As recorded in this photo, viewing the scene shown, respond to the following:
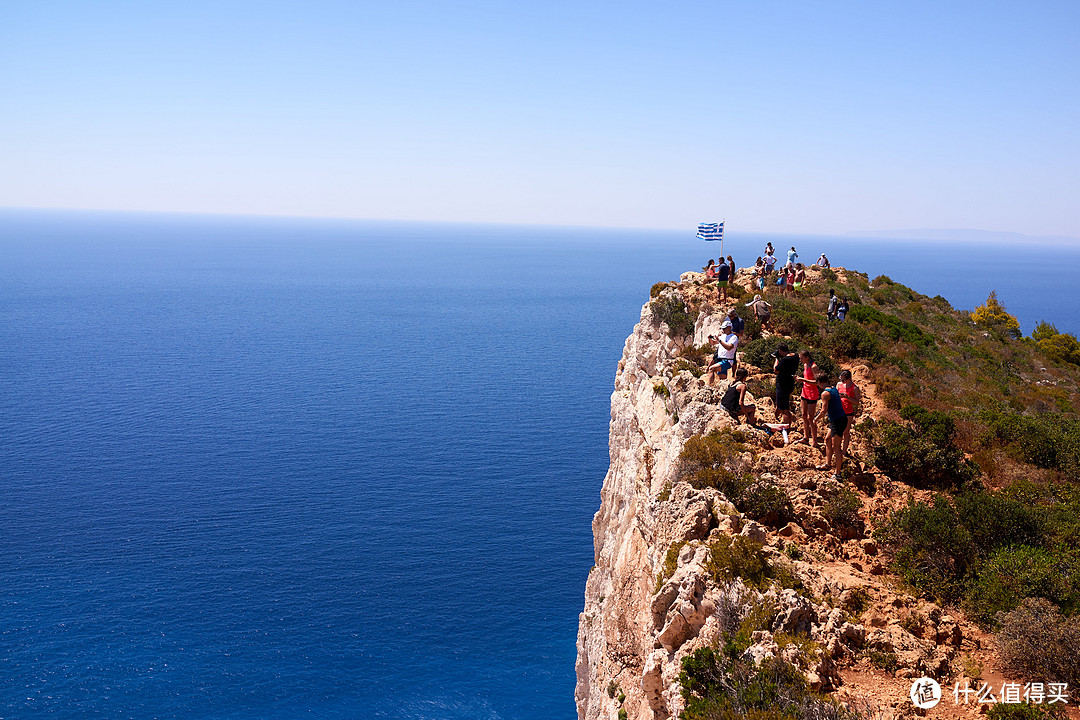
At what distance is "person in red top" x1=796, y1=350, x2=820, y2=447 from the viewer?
15.5 meters

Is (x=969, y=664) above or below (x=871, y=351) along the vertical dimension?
below

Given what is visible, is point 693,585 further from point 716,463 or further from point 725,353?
point 725,353

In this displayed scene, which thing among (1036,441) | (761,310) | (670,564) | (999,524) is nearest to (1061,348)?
(761,310)

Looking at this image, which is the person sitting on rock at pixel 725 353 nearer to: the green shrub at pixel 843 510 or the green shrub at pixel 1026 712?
the green shrub at pixel 843 510

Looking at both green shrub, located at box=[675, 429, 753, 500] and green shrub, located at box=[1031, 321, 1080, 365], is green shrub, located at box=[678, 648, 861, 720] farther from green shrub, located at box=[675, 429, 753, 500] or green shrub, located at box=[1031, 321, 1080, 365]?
green shrub, located at box=[1031, 321, 1080, 365]

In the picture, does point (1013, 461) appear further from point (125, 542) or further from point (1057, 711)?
point (125, 542)

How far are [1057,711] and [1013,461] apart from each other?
9284mm

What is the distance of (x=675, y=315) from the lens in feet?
92.6

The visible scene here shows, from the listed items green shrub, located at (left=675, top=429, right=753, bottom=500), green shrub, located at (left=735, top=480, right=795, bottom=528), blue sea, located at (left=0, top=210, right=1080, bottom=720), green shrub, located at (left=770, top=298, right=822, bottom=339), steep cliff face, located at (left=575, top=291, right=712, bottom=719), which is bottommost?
blue sea, located at (left=0, top=210, right=1080, bottom=720)

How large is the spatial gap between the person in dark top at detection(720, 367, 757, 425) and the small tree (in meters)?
34.6

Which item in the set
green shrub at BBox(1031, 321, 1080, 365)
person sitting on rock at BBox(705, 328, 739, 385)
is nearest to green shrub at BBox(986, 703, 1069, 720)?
person sitting on rock at BBox(705, 328, 739, 385)

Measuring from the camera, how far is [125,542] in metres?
47.7

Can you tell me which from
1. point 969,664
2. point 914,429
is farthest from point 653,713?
point 914,429

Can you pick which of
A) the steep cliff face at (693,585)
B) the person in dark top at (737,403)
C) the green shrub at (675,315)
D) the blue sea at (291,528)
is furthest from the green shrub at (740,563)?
the blue sea at (291,528)
